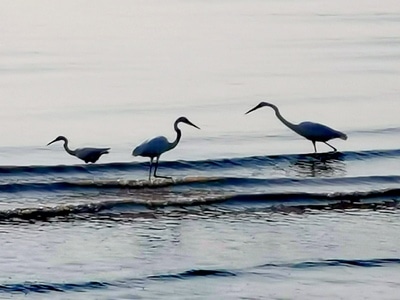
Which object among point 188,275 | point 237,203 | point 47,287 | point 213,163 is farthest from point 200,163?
point 47,287

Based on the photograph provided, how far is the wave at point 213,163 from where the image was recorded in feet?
49.1

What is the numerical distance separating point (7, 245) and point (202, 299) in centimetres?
239

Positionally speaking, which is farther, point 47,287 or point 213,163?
point 213,163

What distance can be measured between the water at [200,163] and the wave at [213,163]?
3 centimetres

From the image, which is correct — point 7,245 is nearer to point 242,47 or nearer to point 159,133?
point 159,133

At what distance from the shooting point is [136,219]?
1241 centimetres

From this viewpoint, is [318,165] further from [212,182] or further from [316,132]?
[212,182]

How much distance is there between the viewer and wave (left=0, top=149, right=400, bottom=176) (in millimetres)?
14969

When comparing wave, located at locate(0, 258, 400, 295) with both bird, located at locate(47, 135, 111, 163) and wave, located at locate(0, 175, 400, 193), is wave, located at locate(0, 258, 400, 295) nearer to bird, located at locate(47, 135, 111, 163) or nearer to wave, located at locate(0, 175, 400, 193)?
wave, located at locate(0, 175, 400, 193)

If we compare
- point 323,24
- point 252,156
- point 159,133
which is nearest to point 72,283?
point 252,156

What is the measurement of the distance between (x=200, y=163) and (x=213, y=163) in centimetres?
17

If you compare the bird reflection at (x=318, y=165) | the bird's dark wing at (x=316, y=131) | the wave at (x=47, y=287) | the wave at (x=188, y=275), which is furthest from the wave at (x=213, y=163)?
the wave at (x=47, y=287)

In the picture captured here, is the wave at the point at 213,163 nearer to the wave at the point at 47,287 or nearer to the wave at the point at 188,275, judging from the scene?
the wave at the point at 188,275

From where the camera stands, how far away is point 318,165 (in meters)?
15.9
